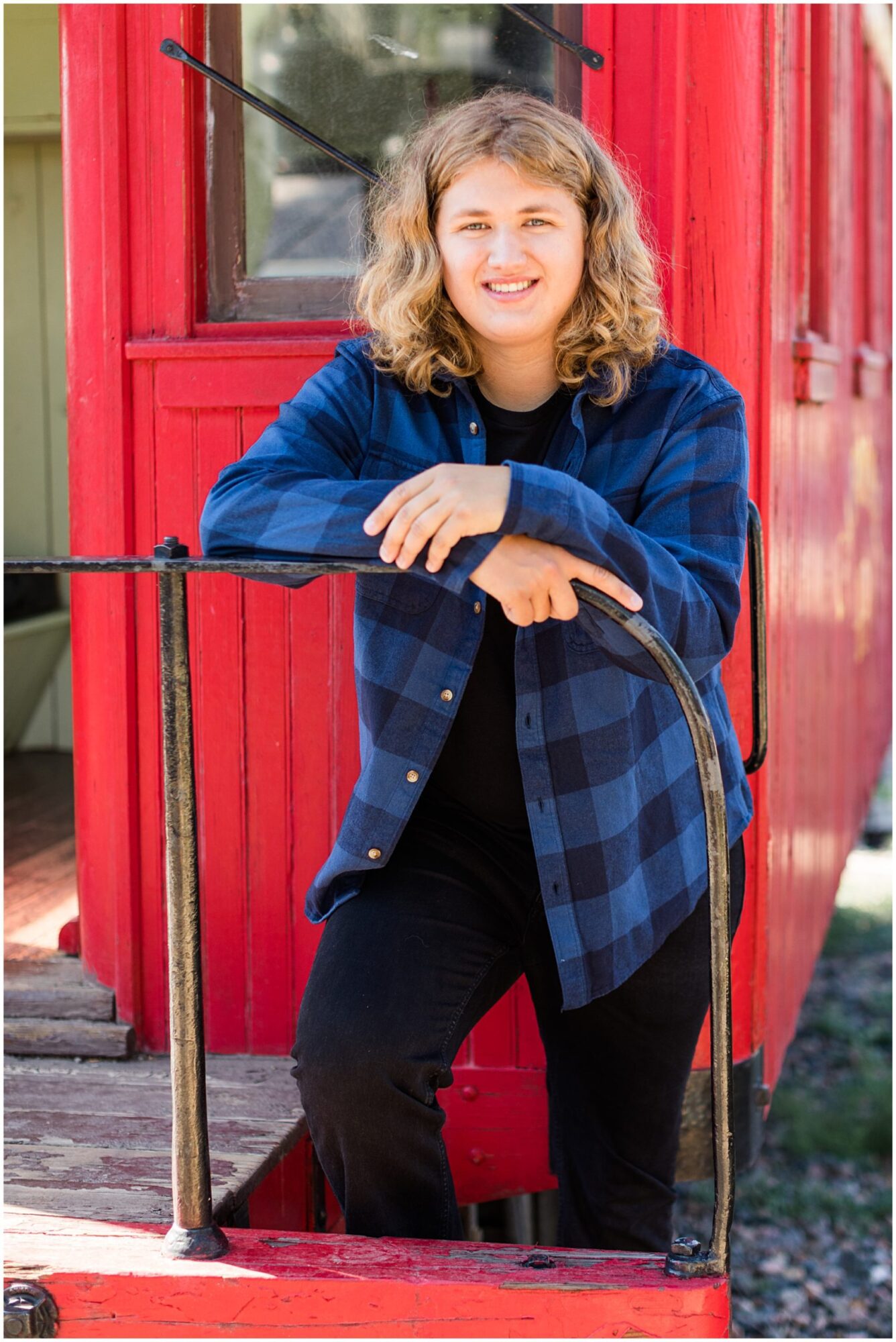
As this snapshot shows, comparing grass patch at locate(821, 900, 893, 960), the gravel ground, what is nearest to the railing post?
the gravel ground

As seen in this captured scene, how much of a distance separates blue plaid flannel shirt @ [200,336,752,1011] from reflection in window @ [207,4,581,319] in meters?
0.58

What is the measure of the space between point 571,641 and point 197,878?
600 mm

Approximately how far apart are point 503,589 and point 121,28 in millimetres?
1483

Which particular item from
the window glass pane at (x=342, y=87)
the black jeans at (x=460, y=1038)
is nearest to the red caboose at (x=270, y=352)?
the window glass pane at (x=342, y=87)

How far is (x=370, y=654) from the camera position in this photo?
2.05 meters

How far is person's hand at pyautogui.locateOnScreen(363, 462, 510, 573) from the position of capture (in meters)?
1.68

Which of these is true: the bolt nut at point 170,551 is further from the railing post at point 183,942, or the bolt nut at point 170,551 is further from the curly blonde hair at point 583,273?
the curly blonde hair at point 583,273

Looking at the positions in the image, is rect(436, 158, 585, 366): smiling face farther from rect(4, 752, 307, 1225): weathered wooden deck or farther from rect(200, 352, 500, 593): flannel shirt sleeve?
rect(4, 752, 307, 1225): weathered wooden deck

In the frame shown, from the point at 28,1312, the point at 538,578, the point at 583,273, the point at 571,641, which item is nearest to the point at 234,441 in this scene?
the point at 583,273

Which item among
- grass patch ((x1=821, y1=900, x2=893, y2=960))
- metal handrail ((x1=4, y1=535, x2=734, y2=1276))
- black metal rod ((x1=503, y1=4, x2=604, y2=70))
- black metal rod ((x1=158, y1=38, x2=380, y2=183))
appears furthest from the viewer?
grass patch ((x1=821, y1=900, x2=893, y2=960))

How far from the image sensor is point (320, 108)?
2576 millimetres

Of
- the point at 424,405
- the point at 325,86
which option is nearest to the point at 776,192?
→ the point at 325,86

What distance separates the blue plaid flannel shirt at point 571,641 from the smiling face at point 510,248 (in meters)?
0.12

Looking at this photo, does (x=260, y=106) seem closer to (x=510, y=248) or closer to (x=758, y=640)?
(x=510, y=248)
